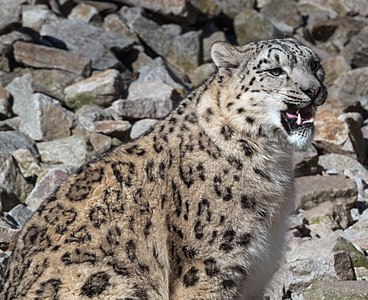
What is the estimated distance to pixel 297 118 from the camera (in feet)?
26.3

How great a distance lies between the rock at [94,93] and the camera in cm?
1592

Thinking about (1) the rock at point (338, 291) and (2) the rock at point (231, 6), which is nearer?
(1) the rock at point (338, 291)

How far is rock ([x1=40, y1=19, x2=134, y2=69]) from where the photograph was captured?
17875 mm

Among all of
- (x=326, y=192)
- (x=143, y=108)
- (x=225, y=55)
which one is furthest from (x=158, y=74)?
(x=225, y=55)

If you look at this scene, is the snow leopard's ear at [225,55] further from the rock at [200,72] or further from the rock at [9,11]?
the rock at [200,72]

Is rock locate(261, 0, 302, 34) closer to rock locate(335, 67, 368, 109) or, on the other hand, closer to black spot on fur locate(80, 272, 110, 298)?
rock locate(335, 67, 368, 109)

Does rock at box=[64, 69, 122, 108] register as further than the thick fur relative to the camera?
Yes

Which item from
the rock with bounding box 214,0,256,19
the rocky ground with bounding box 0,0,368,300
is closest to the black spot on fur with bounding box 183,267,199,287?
the rocky ground with bounding box 0,0,368,300

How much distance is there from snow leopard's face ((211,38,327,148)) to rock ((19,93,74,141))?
6790mm

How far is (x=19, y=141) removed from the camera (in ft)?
46.2

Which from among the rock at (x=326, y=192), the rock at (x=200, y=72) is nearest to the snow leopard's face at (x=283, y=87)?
the rock at (x=326, y=192)

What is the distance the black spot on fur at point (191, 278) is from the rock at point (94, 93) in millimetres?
8442

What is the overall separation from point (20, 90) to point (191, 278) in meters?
8.63

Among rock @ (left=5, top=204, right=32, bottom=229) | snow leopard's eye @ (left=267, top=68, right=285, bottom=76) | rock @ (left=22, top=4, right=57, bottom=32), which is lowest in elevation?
rock @ (left=22, top=4, right=57, bottom=32)
